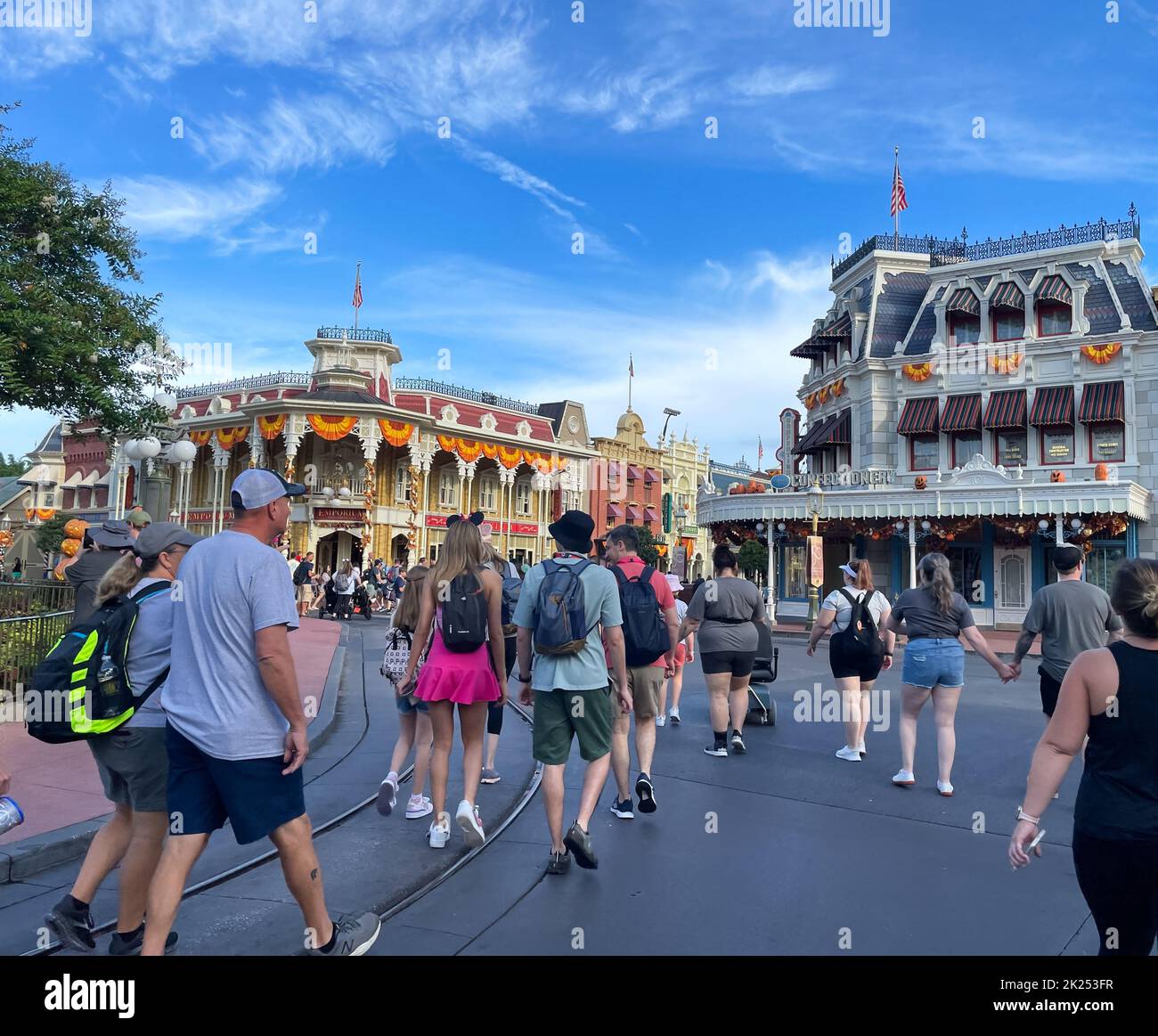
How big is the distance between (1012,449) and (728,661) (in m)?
24.3

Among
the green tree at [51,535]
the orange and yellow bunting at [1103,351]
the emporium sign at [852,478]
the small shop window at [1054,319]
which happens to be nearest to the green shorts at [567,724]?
the emporium sign at [852,478]

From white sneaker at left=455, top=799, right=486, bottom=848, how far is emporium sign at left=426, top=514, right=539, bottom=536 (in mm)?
33525

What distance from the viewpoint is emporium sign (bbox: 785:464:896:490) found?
27.8 metres

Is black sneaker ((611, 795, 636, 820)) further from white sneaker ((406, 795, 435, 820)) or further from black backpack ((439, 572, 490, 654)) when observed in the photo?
black backpack ((439, 572, 490, 654))

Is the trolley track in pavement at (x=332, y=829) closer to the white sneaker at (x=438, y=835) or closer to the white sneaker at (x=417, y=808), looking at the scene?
the white sneaker at (x=438, y=835)

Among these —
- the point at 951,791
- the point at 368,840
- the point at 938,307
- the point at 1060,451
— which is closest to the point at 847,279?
the point at 938,307

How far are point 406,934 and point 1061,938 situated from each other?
2799mm

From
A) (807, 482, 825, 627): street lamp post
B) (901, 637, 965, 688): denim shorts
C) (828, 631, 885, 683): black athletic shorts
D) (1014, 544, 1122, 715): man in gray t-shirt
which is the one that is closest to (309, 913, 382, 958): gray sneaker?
(901, 637, 965, 688): denim shorts

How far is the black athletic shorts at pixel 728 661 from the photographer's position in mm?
6859

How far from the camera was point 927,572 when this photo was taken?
6.21 meters

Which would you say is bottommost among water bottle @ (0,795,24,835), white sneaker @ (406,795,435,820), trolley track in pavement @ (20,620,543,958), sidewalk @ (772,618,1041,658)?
sidewalk @ (772,618,1041,658)

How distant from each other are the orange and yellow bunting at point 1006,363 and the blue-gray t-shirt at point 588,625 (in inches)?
1048

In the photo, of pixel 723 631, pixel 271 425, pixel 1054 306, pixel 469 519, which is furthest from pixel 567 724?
pixel 271 425
